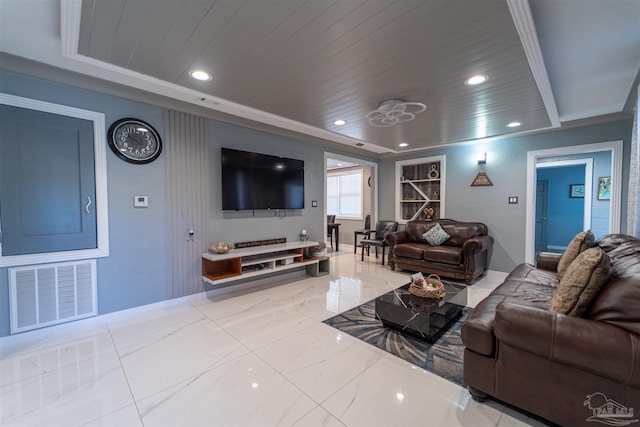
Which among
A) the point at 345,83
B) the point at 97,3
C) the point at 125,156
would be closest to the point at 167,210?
the point at 125,156

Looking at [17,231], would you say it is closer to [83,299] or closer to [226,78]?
[83,299]

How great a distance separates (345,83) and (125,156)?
245 cm

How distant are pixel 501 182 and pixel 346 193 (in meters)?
4.08

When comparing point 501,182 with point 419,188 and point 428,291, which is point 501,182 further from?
point 428,291

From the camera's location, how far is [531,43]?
6.22 feet

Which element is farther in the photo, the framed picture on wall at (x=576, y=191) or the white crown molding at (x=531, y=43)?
the framed picture on wall at (x=576, y=191)

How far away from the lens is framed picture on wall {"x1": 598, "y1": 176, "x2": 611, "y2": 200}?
15.9 feet

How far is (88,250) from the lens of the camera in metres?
2.70

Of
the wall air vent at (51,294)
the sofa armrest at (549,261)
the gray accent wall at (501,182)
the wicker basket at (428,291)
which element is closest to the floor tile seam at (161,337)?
the wall air vent at (51,294)

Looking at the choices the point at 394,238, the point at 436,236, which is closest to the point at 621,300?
the point at 436,236

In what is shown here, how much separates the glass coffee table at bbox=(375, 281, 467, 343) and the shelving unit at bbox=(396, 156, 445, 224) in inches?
121

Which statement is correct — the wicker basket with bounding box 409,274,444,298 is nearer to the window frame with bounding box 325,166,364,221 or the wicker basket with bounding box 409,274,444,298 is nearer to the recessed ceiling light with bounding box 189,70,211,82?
the recessed ceiling light with bounding box 189,70,211,82

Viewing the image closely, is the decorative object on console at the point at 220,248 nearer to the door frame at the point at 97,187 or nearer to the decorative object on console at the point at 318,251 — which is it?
the door frame at the point at 97,187

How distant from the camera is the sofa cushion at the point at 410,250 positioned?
461 cm
